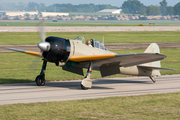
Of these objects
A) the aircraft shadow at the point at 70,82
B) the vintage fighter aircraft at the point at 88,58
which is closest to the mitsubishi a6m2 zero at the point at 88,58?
the vintage fighter aircraft at the point at 88,58

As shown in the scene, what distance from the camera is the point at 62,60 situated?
46.7 ft

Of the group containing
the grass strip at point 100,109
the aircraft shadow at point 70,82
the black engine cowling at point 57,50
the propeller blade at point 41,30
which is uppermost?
the propeller blade at point 41,30

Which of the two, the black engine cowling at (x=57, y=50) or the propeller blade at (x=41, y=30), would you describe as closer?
the black engine cowling at (x=57, y=50)

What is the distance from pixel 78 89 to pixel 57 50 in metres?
2.58

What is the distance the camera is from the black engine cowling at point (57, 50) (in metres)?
13.6

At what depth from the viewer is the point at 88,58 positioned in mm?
14469

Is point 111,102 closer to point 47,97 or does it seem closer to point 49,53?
point 47,97

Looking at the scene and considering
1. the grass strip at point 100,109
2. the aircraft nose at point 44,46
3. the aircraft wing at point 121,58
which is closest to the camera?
the grass strip at point 100,109

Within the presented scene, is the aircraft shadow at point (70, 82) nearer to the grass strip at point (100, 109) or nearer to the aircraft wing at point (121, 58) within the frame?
the aircraft wing at point (121, 58)

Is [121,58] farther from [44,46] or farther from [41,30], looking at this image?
[41,30]

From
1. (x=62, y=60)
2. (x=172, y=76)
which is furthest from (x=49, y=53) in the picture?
(x=172, y=76)

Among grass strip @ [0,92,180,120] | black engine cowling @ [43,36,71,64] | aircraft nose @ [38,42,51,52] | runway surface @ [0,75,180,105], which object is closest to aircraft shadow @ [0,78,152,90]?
runway surface @ [0,75,180,105]

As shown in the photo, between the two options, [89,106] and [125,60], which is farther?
[125,60]

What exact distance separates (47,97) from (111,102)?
292 cm
